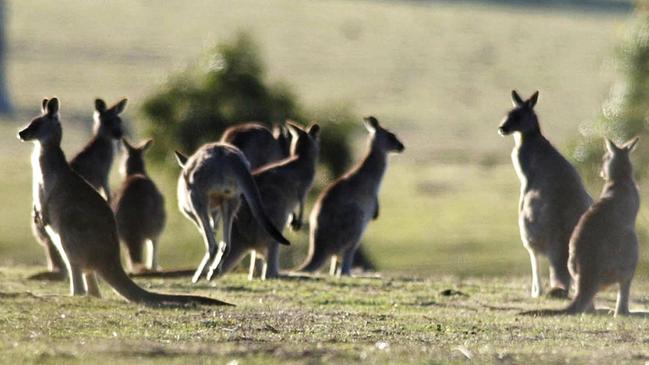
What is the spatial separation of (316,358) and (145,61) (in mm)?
73542

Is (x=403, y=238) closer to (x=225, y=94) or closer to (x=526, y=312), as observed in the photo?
(x=225, y=94)

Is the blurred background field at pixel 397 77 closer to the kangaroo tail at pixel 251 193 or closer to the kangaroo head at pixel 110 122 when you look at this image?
the kangaroo head at pixel 110 122

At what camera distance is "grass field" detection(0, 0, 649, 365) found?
10.9 metres

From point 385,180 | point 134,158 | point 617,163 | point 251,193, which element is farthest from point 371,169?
point 385,180

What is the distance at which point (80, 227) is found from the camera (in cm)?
1365

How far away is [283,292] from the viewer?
600 inches

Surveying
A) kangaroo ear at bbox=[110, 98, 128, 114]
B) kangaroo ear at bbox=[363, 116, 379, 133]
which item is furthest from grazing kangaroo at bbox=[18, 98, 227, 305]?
kangaroo ear at bbox=[363, 116, 379, 133]

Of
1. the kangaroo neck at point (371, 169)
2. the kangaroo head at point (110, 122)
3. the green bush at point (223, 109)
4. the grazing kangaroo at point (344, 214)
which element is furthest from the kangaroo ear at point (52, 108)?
the green bush at point (223, 109)

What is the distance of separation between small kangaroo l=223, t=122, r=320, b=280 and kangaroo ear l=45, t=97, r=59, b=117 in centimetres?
259

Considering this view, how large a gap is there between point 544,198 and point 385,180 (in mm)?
34760

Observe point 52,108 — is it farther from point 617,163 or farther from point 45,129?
point 617,163

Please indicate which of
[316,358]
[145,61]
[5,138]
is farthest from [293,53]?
[316,358]

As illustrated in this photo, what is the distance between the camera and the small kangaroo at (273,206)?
16.6m

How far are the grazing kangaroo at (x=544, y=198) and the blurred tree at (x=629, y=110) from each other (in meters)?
18.4
